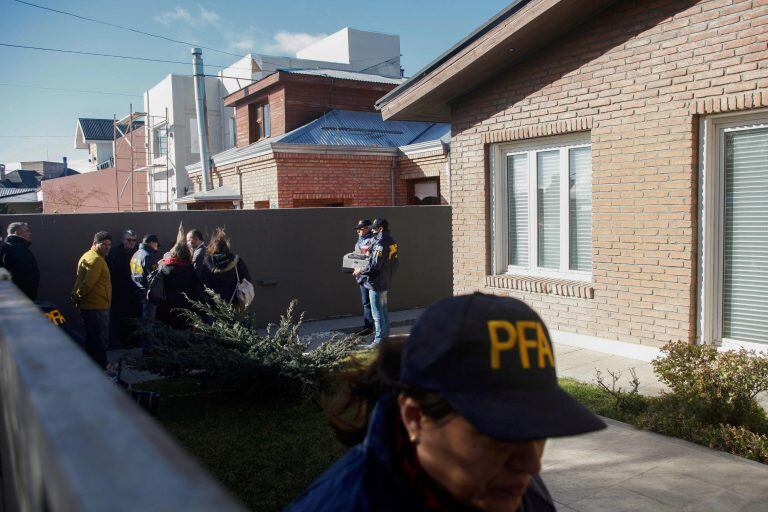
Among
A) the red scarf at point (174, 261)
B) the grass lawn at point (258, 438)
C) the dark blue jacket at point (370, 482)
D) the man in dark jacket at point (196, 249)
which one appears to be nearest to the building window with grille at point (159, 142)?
the man in dark jacket at point (196, 249)

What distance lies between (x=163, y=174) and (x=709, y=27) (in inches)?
1109

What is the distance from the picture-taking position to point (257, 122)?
22.1 m

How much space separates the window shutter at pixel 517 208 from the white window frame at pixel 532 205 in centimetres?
7

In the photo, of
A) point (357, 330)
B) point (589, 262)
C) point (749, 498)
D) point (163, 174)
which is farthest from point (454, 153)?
point (163, 174)

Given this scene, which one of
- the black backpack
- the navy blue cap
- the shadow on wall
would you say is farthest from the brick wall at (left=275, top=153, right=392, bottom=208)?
the navy blue cap

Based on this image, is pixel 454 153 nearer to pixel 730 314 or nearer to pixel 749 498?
pixel 730 314

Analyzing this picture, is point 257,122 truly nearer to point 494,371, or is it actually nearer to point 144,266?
point 144,266

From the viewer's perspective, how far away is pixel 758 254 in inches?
262

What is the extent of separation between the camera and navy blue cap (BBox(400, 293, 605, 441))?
1193 millimetres

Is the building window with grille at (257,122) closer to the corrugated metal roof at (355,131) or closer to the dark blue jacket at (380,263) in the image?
the corrugated metal roof at (355,131)

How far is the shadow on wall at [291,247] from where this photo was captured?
32.1 feet

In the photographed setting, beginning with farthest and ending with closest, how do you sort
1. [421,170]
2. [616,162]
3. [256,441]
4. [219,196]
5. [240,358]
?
[219,196], [421,170], [616,162], [240,358], [256,441]

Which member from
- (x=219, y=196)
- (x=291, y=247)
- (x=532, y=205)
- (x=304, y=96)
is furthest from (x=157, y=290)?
(x=304, y=96)

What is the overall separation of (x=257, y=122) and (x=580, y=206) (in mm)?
15893
